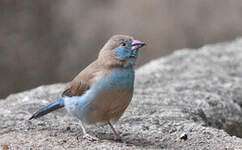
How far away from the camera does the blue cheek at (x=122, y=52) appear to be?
4844 millimetres

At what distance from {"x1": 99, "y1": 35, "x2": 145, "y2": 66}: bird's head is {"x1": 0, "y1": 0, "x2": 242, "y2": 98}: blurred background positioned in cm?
794

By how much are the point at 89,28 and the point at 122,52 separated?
8902mm

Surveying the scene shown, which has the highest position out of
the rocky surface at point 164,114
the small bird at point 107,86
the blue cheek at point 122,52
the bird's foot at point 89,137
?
the blue cheek at point 122,52

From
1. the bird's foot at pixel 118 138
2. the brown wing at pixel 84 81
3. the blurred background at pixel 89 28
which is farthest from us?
the blurred background at pixel 89 28

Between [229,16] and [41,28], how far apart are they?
4.78 meters

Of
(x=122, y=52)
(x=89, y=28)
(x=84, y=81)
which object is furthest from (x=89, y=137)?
(x=89, y=28)

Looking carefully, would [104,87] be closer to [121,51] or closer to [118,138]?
[121,51]

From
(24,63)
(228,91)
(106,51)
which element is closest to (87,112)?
(106,51)

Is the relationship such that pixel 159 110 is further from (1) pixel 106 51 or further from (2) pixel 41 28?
(2) pixel 41 28

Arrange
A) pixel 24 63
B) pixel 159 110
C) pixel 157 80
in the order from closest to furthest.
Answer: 1. pixel 159 110
2. pixel 157 80
3. pixel 24 63

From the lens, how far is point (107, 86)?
15.2 feet

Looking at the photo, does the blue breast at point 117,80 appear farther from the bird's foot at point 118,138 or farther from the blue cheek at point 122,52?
the bird's foot at point 118,138

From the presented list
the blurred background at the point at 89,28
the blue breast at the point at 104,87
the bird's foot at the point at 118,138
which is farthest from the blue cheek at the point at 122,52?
the blurred background at the point at 89,28

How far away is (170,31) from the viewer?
1352 centimetres
